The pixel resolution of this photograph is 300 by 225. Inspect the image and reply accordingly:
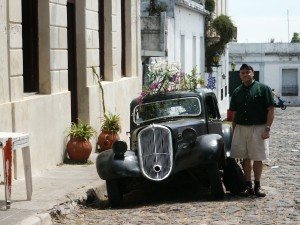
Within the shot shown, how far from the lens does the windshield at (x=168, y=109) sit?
11820mm

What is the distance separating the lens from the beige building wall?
37.7 ft

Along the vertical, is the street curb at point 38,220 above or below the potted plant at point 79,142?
below

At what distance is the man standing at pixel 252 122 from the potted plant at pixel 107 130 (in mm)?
5445

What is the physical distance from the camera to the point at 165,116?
1182 cm

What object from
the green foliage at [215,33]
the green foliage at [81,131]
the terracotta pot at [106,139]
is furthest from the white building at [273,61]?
the green foliage at [81,131]

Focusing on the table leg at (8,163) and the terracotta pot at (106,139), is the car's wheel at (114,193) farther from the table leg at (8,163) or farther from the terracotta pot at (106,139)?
the terracotta pot at (106,139)

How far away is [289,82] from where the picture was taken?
58.0 meters

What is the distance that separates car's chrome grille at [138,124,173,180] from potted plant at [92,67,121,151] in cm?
516

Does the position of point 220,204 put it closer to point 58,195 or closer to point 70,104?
point 58,195

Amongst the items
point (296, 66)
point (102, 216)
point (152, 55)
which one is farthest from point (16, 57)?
point (296, 66)

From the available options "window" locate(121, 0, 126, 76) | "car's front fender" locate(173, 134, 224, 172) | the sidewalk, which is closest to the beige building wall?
the sidewalk

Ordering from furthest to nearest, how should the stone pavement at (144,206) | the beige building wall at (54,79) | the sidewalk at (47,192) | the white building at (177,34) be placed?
the white building at (177,34) < the beige building wall at (54,79) < the stone pavement at (144,206) < the sidewalk at (47,192)

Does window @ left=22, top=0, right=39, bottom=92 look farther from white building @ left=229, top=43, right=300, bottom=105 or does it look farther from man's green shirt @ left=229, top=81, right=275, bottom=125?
white building @ left=229, top=43, right=300, bottom=105

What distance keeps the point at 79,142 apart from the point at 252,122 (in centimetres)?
453
